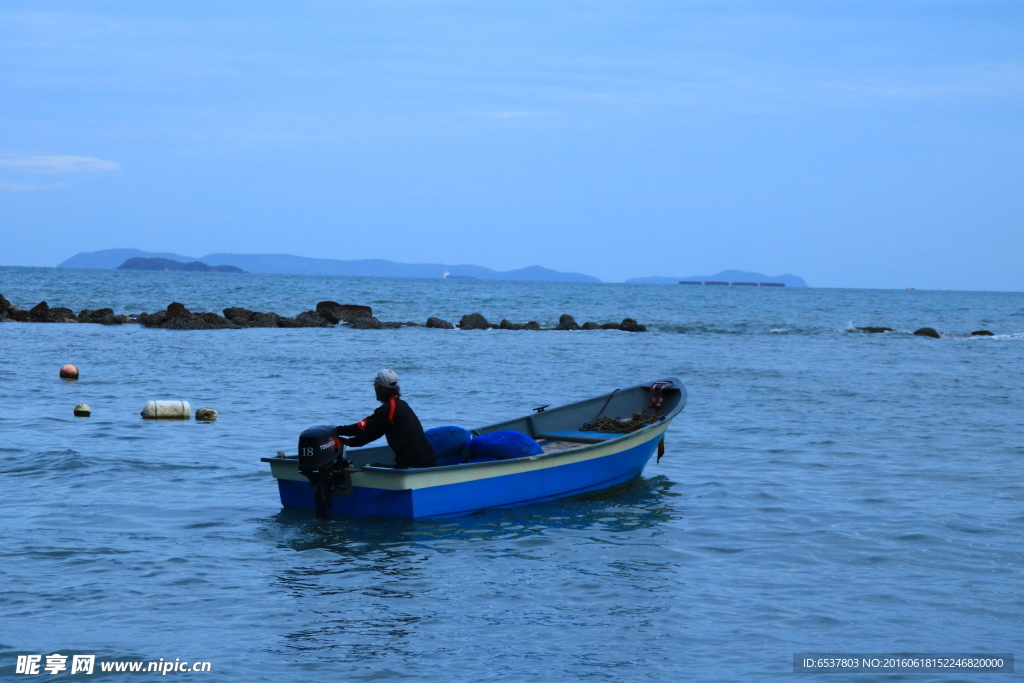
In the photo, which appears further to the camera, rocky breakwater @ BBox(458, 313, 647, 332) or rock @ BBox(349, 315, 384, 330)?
rocky breakwater @ BBox(458, 313, 647, 332)

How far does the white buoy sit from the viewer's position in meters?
16.9

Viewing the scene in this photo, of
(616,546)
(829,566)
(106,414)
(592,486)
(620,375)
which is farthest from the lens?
(620,375)

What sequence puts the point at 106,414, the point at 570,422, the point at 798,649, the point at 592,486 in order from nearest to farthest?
the point at 798,649, the point at 592,486, the point at 570,422, the point at 106,414

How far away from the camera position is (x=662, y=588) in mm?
8500

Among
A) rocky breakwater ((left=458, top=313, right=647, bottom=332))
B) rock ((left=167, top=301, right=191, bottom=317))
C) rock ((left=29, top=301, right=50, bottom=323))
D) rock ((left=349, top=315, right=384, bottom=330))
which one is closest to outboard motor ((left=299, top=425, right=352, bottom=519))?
rock ((left=167, top=301, right=191, bottom=317))

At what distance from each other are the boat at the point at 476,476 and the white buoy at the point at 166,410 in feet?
22.6

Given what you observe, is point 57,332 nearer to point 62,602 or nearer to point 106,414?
point 106,414

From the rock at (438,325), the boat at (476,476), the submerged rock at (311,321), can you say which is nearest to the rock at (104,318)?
the submerged rock at (311,321)

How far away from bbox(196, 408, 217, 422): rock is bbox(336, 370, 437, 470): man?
7.50m

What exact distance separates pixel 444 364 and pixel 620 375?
5695mm

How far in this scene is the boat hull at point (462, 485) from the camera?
32.9ft

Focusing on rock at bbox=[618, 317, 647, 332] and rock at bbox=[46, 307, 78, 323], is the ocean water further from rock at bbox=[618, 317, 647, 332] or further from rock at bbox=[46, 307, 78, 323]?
rock at bbox=[618, 317, 647, 332]

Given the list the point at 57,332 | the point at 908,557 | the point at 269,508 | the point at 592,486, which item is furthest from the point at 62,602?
the point at 57,332

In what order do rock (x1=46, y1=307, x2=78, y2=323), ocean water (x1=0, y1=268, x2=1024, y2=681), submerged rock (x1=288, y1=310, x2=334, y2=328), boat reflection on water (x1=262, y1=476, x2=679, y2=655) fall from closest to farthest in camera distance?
ocean water (x1=0, y1=268, x2=1024, y2=681)
boat reflection on water (x1=262, y1=476, x2=679, y2=655)
rock (x1=46, y1=307, x2=78, y2=323)
submerged rock (x1=288, y1=310, x2=334, y2=328)
